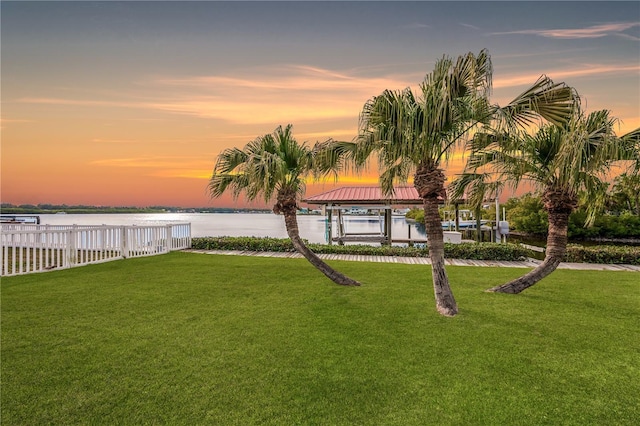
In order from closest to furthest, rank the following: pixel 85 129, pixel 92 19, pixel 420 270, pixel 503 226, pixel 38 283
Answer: pixel 38 283
pixel 420 270
pixel 92 19
pixel 85 129
pixel 503 226

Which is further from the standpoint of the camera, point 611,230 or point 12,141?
point 611,230

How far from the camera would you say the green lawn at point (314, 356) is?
8.24 ft

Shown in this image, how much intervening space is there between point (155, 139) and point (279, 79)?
19.1 feet

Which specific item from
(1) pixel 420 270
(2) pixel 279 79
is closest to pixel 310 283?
(1) pixel 420 270

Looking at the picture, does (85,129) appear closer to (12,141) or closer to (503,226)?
(12,141)

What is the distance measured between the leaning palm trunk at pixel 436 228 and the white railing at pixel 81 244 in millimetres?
8052

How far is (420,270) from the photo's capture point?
336 inches

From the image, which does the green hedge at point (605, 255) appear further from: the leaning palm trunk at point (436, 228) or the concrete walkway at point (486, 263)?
the leaning palm trunk at point (436, 228)

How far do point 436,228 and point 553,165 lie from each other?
192cm

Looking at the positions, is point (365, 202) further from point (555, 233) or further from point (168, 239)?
point (555, 233)

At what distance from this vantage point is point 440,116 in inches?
178

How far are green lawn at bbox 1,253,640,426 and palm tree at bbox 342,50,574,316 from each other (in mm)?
1257

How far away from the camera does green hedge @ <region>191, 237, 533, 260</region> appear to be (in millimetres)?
10734

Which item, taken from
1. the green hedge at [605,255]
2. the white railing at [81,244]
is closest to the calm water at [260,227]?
the white railing at [81,244]
